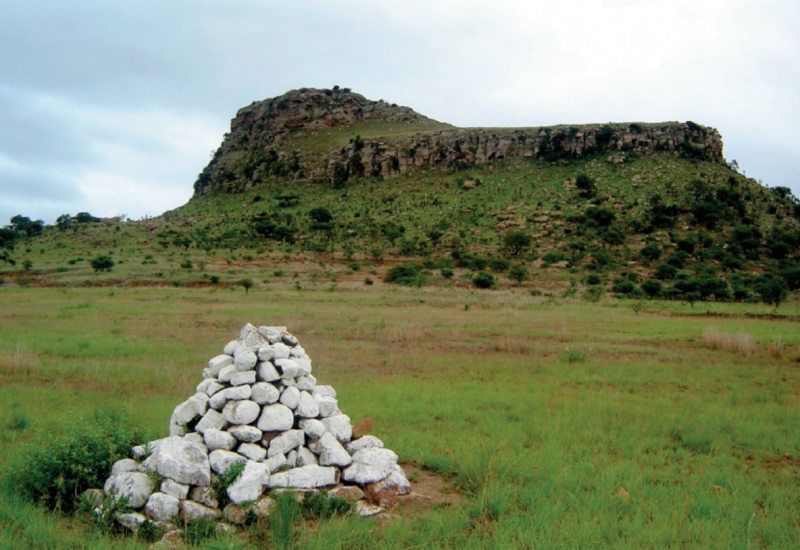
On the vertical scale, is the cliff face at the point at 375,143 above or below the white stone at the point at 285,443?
above

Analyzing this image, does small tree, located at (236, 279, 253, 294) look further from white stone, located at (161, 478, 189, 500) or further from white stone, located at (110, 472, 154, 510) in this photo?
white stone, located at (161, 478, 189, 500)

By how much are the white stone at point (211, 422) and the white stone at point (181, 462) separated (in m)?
0.34

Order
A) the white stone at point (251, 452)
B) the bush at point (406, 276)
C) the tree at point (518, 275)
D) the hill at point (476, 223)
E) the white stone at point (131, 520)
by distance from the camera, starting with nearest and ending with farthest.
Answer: the white stone at point (131, 520) → the white stone at point (251, 452) → the bush at point (406, 276) → the tree at point (518, 275) → the hill at point (476, 223)

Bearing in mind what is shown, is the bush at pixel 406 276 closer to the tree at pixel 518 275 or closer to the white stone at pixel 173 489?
the tree at pixel 518 275

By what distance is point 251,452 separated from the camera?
596 centimetres

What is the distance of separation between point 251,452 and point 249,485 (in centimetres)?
51

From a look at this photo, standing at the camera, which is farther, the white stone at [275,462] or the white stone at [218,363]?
the white stone at [218,363]

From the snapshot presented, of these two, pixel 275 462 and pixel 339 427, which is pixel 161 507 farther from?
pixel 339 427

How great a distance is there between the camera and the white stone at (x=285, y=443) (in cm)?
609

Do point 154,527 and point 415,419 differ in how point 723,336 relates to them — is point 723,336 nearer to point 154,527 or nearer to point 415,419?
point 415,419

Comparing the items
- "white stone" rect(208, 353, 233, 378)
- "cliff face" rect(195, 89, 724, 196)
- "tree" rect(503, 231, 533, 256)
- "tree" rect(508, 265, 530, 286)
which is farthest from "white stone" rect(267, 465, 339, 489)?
"cliff face" rect(195, 89, 724, 196)

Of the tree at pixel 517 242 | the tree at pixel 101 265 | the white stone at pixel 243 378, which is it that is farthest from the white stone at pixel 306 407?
the tree at pixel 517 242

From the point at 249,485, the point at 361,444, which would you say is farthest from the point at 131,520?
the point at 361,444

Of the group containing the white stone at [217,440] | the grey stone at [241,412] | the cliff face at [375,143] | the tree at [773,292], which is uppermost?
the cliff face at [375,143]
